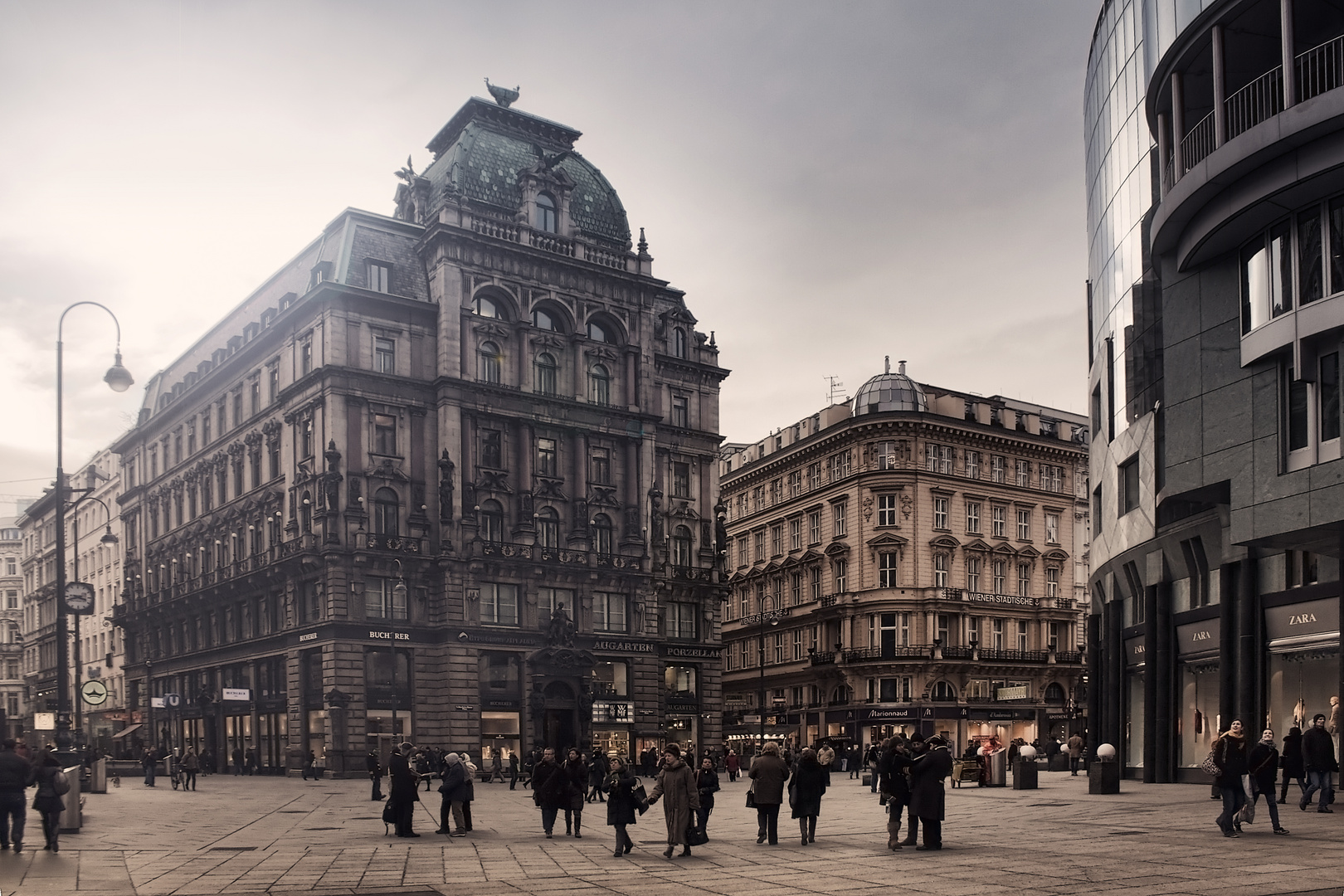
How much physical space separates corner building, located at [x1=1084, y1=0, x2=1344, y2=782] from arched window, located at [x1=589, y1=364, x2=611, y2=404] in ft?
111

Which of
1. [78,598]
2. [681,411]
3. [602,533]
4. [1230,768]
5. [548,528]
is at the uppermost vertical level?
[681,411]

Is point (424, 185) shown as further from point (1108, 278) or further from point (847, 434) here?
point (1108, 278)

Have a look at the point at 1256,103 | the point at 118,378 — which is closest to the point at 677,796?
the point at 118,378

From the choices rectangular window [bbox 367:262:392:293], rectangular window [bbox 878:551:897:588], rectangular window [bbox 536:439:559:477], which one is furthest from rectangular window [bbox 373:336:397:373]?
rectangular window [bbox 878:551:897:588]

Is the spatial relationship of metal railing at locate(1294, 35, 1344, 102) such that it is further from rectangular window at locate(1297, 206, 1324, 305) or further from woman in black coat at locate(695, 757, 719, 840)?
woman in black coat at locate(695, 757, 719, 840)

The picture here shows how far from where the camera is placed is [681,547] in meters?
76.2

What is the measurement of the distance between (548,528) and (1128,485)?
3427cm

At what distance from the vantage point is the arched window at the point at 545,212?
236 feet

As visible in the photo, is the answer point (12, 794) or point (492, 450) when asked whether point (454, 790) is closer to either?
point (12, 794)

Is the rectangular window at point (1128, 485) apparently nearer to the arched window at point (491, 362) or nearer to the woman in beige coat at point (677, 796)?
the woman in beige coat at point (677, 796)

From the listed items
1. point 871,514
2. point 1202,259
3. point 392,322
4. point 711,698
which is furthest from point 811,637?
point 1202,259

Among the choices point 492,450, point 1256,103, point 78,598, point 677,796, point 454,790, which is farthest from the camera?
point 492,450

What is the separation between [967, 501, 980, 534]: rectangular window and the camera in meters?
89.9

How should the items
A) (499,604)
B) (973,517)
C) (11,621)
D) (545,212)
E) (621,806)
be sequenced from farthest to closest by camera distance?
(11,621)
(973,517)
(545,212)
(499,604)
(621,806)
